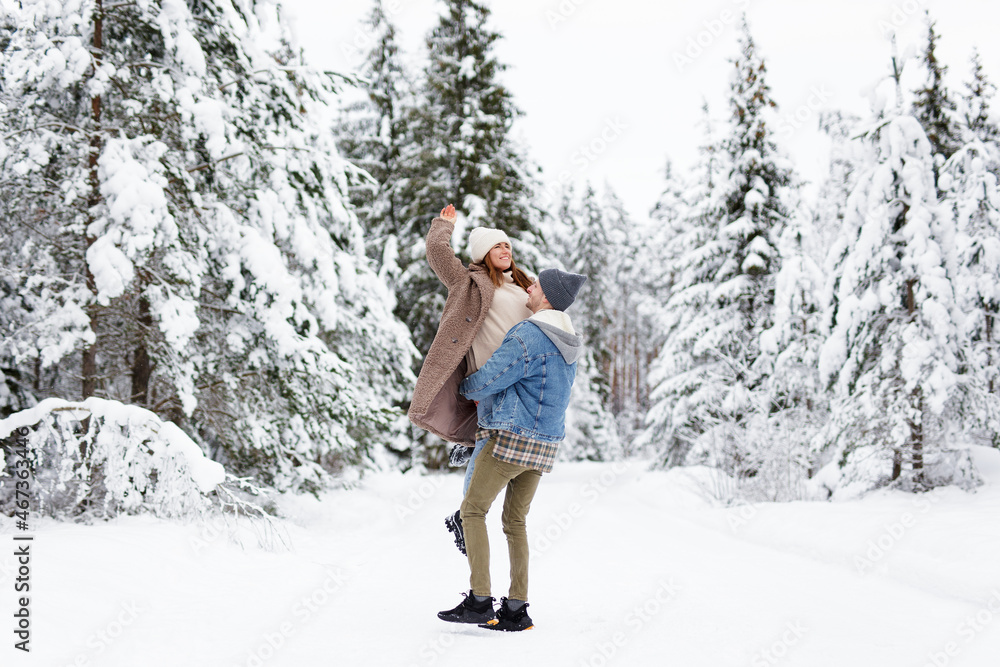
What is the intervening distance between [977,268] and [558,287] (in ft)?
29.6

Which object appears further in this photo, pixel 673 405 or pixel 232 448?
pixel 673 405

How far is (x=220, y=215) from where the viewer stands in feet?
22.4

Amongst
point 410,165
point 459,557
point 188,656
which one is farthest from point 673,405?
point 188,656

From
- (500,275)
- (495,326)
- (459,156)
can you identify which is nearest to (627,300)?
(459,156)

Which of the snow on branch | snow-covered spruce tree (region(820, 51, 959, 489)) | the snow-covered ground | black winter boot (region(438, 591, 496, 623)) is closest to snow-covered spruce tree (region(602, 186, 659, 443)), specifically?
snow-covered spruce tree (region(820, 51, 959, 489))

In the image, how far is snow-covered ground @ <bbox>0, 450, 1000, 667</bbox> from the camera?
307 centimetres

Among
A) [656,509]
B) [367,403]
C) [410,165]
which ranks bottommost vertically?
[656,509]

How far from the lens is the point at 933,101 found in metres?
9.72

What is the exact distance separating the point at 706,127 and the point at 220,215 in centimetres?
1733

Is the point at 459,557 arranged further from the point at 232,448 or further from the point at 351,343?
the point at 351,343

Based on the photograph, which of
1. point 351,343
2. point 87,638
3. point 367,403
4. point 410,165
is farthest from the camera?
point 410,165

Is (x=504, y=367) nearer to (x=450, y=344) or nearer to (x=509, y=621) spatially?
(x=450, y=344)

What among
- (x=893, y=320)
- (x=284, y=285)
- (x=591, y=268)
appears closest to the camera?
(x=284, y=285)

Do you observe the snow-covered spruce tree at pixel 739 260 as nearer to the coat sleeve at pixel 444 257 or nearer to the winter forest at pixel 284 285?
the winter forest at pixel 284 285
